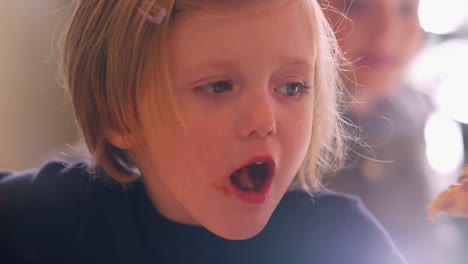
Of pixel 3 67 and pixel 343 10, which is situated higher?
pixel 343 10

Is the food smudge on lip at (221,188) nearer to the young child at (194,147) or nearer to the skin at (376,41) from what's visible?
the young child at (194,147)

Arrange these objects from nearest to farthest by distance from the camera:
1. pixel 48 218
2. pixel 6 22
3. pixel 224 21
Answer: pixel 224 21, pixel 48 218, pixel 6 22

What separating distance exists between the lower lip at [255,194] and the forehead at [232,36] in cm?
9

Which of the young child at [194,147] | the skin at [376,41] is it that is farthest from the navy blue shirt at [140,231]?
the skin at [376,41]

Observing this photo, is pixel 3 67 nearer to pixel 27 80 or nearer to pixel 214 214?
pixel 27 80

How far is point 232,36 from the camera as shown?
1.25ft

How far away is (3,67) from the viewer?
2.66ft

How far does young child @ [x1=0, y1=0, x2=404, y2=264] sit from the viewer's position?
0.39 m

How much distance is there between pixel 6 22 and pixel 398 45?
546mm

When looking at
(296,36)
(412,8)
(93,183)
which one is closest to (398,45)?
(412,8)

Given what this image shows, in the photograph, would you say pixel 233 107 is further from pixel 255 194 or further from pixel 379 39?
pixel 379 39

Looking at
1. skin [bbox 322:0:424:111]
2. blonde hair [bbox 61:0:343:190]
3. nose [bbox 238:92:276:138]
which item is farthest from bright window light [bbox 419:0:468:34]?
nose [bbox 238:92:276:138]

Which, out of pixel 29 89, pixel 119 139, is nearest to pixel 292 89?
pixel 119 139

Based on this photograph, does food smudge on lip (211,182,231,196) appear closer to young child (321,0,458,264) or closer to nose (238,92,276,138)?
nose (238,92,276,138)
